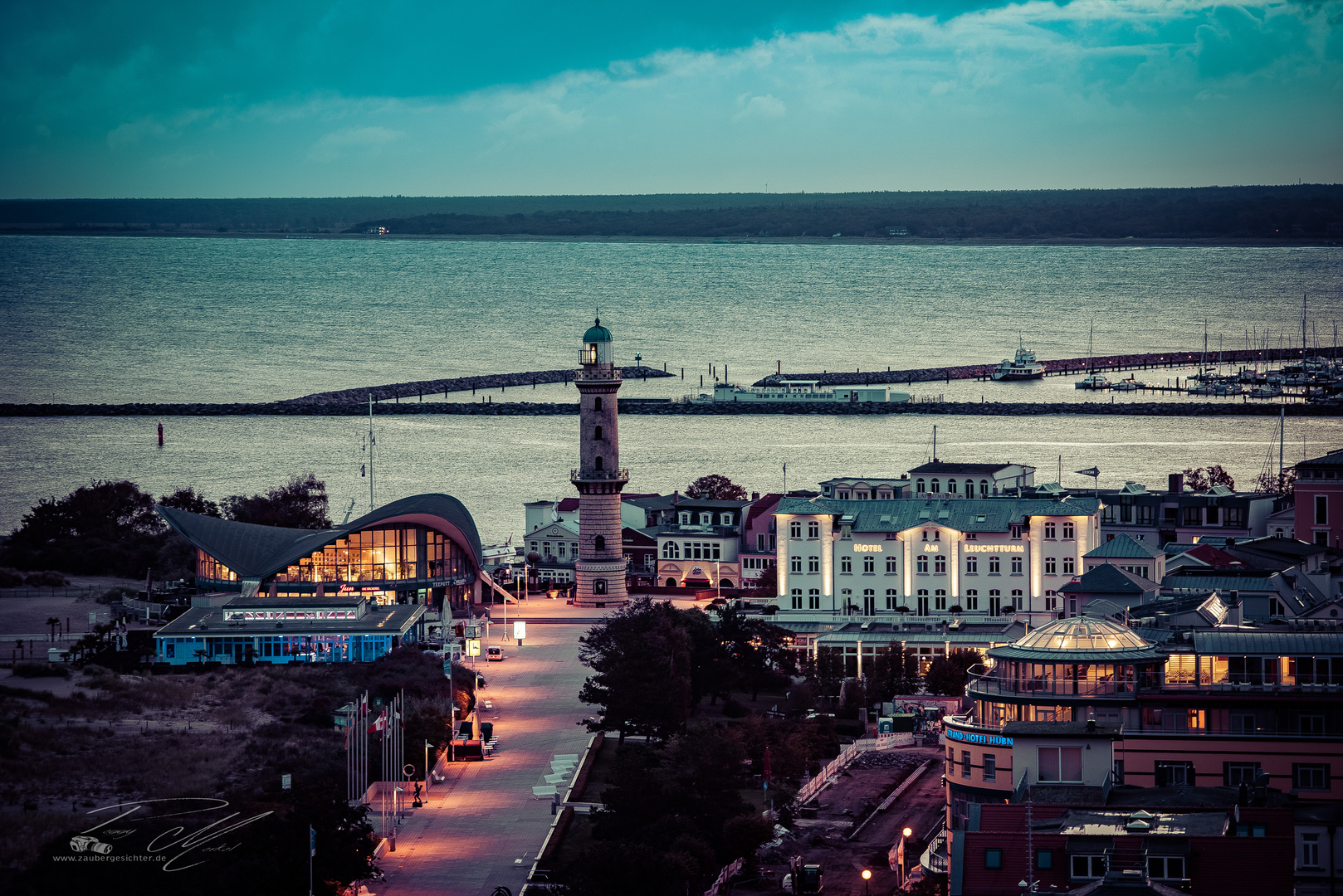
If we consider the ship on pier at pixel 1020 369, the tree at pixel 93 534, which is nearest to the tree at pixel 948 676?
the tree at pixel 93 534

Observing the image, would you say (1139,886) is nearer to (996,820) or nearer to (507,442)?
(996,820)

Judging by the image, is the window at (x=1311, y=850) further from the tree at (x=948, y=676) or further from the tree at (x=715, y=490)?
the tree at (x=715, y=490)

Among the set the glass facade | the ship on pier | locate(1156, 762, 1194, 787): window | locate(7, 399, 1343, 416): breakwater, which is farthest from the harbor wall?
locate(1156, 762, 1194, 787): window

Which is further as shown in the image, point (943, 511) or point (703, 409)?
point (703, 409)

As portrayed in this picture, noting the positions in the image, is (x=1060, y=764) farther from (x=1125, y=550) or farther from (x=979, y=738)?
(x=1125, y=550)

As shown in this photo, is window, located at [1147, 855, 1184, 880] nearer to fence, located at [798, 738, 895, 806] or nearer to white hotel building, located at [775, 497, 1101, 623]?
fence, located at [798, 738, 895, 806]

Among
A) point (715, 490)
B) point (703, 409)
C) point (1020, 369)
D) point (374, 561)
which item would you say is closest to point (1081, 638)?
point (374, 561)
